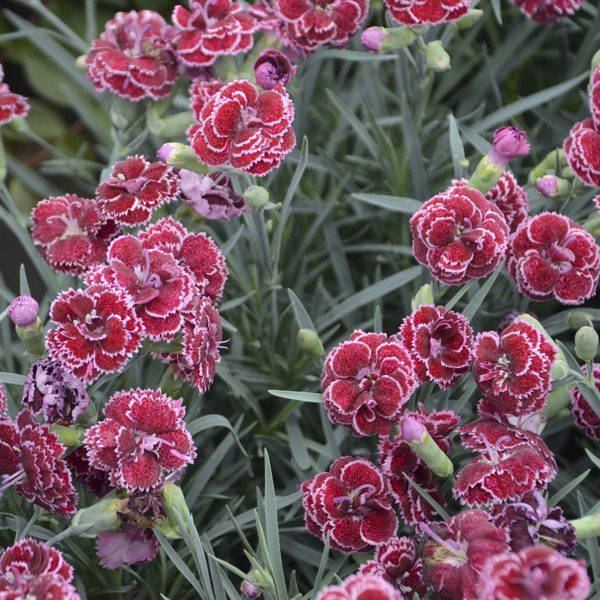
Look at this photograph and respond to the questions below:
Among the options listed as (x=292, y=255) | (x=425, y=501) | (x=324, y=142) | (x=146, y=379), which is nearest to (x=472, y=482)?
(x=425, y=501)

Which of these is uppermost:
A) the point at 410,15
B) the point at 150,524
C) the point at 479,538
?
the point at 410,15

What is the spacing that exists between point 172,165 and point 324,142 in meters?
0.69

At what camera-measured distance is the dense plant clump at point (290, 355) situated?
0.86 metres

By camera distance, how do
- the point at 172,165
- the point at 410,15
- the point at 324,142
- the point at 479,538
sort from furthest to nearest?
the point at 324,142
the point at 410,15
the point at 172,165
the point at 479,538

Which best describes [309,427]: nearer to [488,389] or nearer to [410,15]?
[488,389]

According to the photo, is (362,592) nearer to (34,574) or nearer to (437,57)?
(34,574)

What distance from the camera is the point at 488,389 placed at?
0.91 m

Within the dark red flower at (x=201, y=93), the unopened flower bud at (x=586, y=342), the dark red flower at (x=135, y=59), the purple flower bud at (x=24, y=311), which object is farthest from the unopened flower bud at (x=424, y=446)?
the dark red flower at (x=135, y=59)

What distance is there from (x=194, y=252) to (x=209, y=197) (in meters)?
0.09

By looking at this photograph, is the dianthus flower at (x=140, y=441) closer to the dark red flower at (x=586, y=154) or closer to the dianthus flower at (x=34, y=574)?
the dianthus flower at (x=34, y=574)

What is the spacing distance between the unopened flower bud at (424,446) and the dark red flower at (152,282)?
25cm

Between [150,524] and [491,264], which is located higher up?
[491,264]

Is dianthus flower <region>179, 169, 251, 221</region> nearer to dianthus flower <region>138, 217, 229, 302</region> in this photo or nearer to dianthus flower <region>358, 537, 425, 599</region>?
dianthus flower <region>138, 217, 229, 302</region>

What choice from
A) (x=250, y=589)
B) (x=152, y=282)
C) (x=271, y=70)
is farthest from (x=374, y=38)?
(x=250, y=589)
